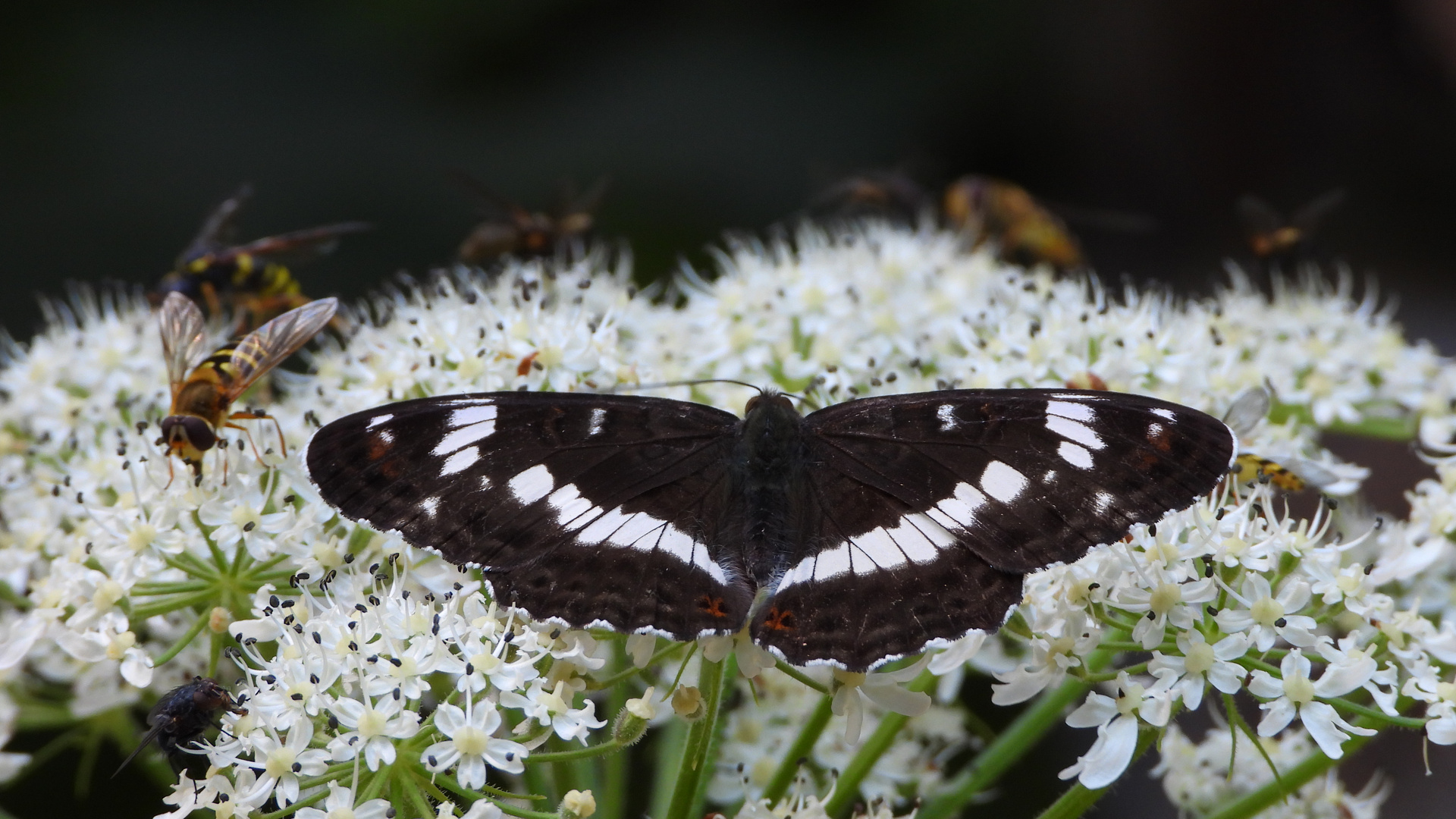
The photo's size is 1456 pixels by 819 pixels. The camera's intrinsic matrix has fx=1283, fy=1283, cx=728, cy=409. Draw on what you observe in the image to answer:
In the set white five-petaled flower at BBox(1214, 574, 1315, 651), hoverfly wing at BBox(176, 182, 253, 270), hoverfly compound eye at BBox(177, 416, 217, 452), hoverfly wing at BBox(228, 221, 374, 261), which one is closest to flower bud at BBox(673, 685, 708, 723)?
white five-petaled flower at BBox(1214, 574, 1315, 651)

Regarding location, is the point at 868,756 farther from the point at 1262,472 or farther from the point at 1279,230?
the point at 1279,230

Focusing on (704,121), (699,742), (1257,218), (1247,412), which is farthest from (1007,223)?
(699,742)

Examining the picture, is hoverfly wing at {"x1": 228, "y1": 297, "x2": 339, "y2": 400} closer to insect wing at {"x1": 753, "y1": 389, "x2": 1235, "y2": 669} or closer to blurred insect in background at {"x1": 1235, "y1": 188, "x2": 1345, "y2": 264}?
insect wing at {"x1": 753, "y1": 389, "x2": 1235, "y2": 669}

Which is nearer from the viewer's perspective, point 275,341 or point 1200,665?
point 1200,665

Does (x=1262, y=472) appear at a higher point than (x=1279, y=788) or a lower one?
higher

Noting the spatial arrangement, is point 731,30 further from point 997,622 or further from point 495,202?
point 997,622

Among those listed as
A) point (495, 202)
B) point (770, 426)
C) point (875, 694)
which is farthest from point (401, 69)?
point (875, 694)
